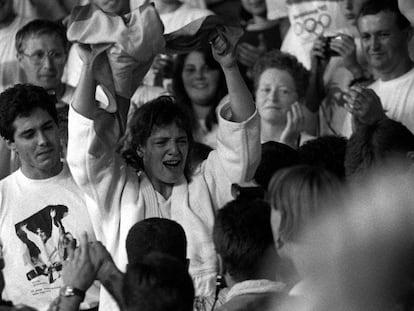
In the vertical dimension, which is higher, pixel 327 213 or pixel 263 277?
pixel 327 213

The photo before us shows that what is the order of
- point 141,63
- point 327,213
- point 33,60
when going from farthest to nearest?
point 33,60, point 141,63, point 327,213

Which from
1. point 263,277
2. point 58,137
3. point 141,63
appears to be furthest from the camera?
point 58,137

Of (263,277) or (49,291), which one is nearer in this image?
(263,277)

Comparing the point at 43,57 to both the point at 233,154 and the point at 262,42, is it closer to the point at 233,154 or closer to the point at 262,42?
the point at 262,42

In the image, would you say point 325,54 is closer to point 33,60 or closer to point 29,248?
point 33,60

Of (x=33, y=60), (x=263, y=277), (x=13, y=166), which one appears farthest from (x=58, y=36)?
(x=263, y=277)

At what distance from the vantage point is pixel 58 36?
19.4ft

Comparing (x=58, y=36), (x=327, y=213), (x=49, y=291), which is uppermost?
(x=58, y=36)

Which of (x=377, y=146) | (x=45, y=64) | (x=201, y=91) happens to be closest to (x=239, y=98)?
(x=377, y=146)

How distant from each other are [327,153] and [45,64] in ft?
5.48

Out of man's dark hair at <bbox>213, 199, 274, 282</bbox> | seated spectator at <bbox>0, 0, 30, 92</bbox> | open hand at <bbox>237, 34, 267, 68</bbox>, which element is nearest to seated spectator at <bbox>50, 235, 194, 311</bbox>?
man's dark hair at <bbox>213, 199, 274, 282</bbox>

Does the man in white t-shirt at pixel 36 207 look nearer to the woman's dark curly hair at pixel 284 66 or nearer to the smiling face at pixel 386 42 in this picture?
the woman's dark curly hair at pixel 284 66

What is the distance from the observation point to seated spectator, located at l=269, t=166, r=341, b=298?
3.22m

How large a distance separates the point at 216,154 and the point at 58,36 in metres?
1.66
